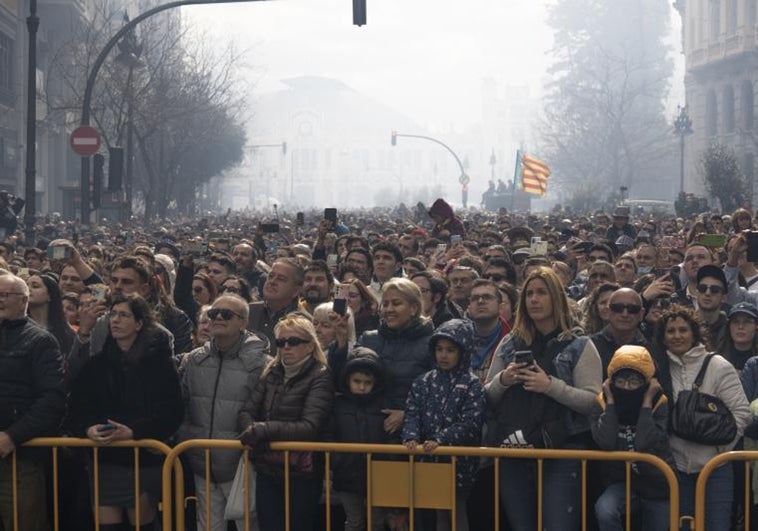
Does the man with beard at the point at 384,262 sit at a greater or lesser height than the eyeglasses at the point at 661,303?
greater

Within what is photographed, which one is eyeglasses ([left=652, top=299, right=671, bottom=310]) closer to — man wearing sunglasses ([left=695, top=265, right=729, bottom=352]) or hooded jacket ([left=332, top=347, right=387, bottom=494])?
man wearing sunglasses ([left=695, top=265, right=729, bottom=352])

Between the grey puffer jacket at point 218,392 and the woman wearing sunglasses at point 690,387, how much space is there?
213 centimetres

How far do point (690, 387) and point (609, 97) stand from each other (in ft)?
282

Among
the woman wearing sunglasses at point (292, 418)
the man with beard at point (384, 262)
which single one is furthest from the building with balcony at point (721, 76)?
the woman wearing sunglasses at point (292, 418)

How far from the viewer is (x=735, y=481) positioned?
6797mm

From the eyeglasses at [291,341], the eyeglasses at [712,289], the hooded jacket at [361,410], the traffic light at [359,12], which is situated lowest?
the hooded jacket at [361,410]

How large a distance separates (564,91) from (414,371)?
325ft

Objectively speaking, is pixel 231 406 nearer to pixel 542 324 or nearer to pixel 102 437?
pixel 102 437

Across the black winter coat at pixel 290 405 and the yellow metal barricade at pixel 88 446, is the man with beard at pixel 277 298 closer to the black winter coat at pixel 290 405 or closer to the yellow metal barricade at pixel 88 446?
the black winter coat at pixel 290 405

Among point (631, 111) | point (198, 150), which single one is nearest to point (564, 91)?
point (631, 111)

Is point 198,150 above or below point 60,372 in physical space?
above

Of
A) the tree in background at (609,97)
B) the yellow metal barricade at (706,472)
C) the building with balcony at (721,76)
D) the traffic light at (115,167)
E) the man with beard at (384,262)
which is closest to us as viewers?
the yellow metal barricade at (706,472)

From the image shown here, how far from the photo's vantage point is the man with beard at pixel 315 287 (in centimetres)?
946

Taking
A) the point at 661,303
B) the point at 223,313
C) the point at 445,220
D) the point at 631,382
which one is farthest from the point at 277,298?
the point at 445,220
